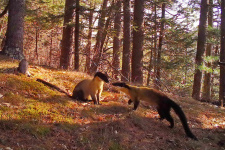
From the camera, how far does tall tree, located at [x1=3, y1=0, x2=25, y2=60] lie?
355 inches

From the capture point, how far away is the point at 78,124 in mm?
5512

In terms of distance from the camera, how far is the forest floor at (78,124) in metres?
4.57

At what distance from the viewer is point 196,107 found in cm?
957

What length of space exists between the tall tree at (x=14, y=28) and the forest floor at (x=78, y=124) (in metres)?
0.71

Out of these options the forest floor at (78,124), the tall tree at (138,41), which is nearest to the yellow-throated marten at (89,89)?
the forest floor at (78,124)

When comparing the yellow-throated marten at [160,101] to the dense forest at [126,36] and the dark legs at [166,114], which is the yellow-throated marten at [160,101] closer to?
the dark legs at [166,114]

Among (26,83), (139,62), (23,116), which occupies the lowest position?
(23,116)

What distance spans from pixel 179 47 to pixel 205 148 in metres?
11.8

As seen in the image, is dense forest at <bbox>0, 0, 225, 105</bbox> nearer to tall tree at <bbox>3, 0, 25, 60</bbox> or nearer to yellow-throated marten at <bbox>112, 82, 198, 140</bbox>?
tall tree at <bbox>3, 0, 25, 60</bbox>

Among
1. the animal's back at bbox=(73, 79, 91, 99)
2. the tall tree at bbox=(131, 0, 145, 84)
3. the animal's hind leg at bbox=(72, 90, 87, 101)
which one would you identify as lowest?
the animal's hind leg at bbox=(72, 90, 87, 101)

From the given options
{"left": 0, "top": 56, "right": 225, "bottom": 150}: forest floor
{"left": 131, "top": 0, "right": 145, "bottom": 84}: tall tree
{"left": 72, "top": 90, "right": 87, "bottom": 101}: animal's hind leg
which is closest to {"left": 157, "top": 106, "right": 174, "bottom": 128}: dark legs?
{"left": 0, "top": 56, "right": 225, "bottom": 150}: forest floor

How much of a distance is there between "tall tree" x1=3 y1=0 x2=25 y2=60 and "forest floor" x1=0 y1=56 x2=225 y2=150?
2.34 feet

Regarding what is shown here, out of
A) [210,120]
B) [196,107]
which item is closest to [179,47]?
[196,107]

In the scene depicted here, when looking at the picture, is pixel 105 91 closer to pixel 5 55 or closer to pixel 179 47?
pixel 5 55
